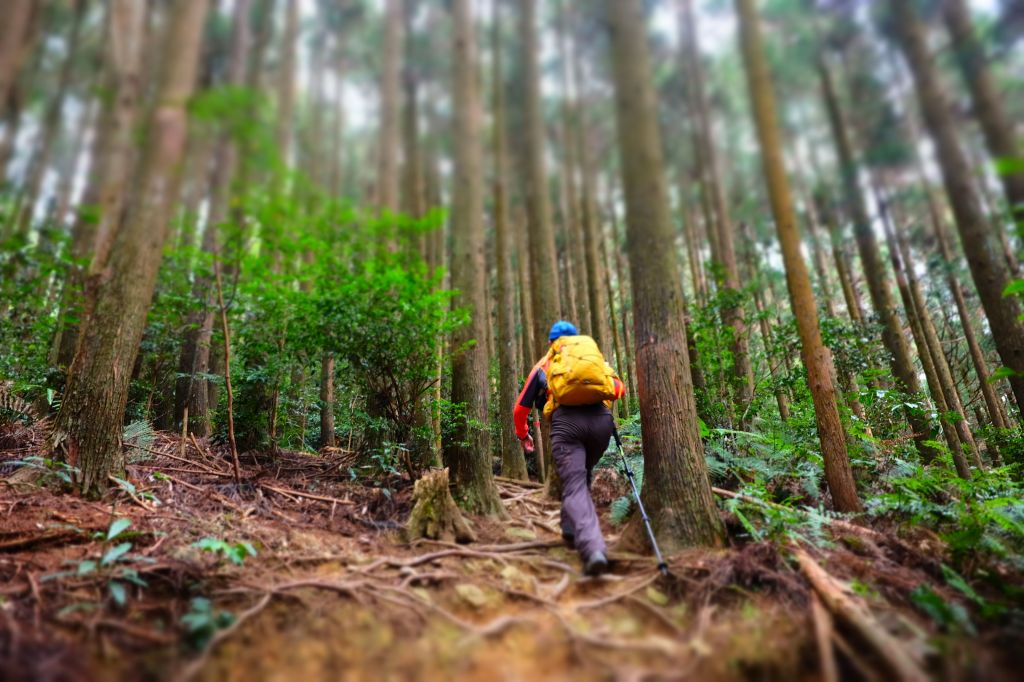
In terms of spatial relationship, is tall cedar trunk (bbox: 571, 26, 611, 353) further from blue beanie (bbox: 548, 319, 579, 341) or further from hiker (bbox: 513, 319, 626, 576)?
hiker (bbox: 513, 319, 626, 576)

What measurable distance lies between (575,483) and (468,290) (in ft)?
10.3

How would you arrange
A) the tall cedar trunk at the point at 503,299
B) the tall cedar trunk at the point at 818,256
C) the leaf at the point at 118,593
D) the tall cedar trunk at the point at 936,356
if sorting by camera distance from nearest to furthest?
the leaf at the point at 118,593 < the tall cedar trunk at the point at 818,256 < the tall cedar trunk at the point at 503,299 < the tall cedar trunk at the point at 936,356

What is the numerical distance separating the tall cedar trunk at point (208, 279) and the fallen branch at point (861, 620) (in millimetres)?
4989

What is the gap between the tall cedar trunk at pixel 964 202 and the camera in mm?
5059

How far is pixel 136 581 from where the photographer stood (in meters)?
2.49

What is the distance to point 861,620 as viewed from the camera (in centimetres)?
226

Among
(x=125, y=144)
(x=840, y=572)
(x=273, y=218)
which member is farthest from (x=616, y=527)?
(x=125, y=144)

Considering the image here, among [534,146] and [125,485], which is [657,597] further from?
[534,146]

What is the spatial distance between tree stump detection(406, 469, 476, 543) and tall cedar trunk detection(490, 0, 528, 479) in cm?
355

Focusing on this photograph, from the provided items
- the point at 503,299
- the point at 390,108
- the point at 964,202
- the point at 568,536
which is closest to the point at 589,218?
the point at 503,299

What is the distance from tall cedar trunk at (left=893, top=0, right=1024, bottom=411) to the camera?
5.06 meters

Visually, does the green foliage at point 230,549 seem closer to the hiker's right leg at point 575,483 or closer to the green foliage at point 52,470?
the green foliage at point 52,470

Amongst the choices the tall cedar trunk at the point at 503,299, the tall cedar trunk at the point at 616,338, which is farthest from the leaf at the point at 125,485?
the tall cedar trunk at the point at 616,338

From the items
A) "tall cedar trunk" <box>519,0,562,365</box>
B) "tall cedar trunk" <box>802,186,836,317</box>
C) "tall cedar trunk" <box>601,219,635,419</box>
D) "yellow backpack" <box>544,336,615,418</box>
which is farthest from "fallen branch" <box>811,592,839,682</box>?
"tall cedar trunk" <box>601,219,635,419</box>
